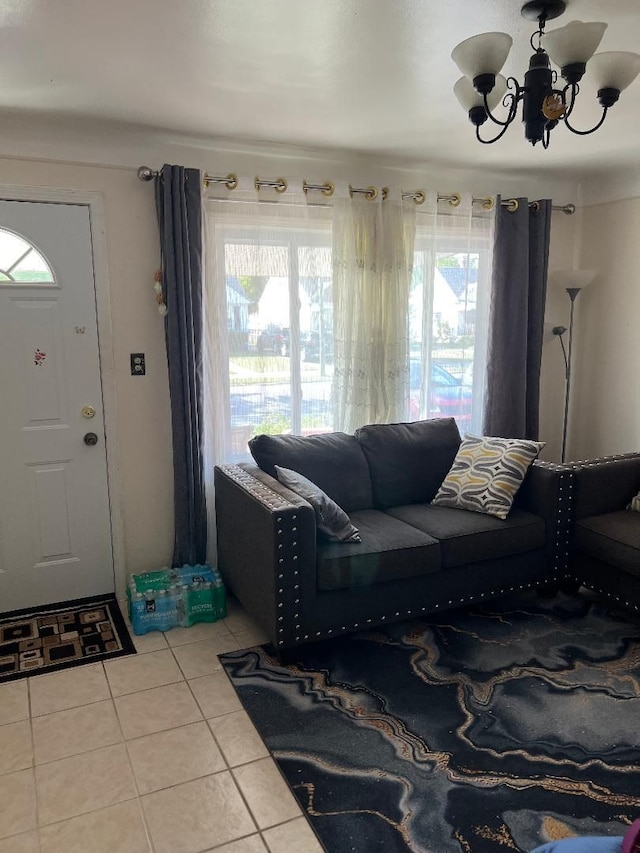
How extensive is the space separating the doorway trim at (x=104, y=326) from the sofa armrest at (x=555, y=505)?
2.21 meters

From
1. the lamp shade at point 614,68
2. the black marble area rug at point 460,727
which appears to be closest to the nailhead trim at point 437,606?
the black marble area rug at point 460,727

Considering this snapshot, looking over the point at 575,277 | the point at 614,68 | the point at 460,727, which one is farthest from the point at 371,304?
the point at 460,727

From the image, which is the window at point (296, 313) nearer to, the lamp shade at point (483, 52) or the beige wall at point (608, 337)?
the beige wall at point (608, 337)

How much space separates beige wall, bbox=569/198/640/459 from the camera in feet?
13.4

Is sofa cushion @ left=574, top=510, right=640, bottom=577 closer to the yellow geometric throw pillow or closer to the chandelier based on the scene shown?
the yellow geometric throw pillow

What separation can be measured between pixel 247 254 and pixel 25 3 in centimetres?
167

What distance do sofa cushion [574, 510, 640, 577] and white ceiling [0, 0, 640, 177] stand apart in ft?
6.42

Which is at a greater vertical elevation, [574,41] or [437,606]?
[574,41]

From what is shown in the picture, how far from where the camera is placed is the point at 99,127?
119 inches

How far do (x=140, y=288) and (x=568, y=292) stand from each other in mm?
2795

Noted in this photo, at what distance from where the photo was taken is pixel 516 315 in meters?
4.00

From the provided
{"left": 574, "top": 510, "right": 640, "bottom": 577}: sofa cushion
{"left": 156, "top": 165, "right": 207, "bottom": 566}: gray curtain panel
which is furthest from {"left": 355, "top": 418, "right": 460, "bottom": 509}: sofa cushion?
{"left": 156, "top": 165, "right": 207, "bottom": 566}: gray curtain panel

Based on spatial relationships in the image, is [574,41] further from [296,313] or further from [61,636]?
[61,636]

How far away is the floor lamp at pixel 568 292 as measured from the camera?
404 centimetres
